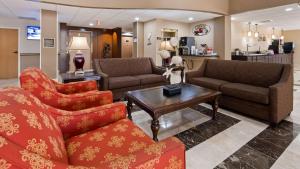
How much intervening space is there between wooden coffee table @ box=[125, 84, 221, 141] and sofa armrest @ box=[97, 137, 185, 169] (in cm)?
115

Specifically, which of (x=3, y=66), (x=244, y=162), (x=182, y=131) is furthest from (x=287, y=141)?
(x=3, y=66)

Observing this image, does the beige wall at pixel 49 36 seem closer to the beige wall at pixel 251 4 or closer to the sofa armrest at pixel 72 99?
the sofa armrest at pixel 72 99

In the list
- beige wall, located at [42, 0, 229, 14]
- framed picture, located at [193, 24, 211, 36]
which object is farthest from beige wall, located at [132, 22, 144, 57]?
beige wall, located at [42, 0, 229, 14]

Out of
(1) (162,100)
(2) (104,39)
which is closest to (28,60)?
(2) (104,39)

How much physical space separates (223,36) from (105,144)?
22.0 feet

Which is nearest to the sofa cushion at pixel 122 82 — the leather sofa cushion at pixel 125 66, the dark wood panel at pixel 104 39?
the leather sofa cushion at pixel 125 66

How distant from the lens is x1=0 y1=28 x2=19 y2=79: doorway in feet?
22.0

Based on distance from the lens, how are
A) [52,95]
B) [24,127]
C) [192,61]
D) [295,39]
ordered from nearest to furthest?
[24,127] < [52,95] < [192,61] < [295,39]

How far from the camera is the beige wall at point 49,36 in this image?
5.52 metres

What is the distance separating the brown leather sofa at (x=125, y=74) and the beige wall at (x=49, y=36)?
7.85ft

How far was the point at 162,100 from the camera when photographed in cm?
246

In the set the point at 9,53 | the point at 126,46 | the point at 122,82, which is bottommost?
the point at 122,82

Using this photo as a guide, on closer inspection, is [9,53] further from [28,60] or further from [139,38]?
[139,38]

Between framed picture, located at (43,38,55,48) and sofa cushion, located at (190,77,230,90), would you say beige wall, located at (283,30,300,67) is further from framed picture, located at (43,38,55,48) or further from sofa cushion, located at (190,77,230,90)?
framed picture, located at (43,38,55,48)
